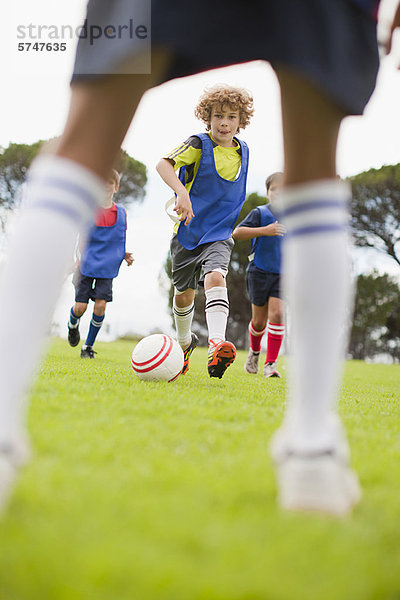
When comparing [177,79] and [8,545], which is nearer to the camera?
[8,545]

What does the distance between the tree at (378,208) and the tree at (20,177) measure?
12.6 m

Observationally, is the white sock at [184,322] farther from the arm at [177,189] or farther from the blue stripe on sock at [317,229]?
the blue stripe on sock at [317,229]

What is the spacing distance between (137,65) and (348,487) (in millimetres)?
1013

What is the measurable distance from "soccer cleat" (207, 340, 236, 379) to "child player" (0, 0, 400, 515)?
92.8 inches

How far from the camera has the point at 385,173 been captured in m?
29.4

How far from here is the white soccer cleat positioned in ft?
3.43

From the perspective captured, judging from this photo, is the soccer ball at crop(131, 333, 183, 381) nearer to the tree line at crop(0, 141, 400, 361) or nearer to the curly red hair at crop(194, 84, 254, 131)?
the curly red hair at crop(194, 84, 254, 131)

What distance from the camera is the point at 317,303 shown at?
1.13m

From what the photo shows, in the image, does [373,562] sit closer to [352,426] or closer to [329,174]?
[329,174]

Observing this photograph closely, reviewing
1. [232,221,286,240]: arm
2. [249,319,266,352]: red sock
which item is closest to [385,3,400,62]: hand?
[232,221,286,240]: arm

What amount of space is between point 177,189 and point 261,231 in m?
2.38

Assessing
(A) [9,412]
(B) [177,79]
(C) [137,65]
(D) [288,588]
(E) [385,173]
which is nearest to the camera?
(D) [288,588]

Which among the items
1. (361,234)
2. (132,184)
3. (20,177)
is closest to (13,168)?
(20,177)

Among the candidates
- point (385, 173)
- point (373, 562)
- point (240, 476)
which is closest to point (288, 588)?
point (373, 562)
